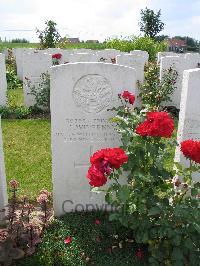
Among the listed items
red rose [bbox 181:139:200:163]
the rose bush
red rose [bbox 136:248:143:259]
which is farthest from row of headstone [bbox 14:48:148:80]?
red rose [bbox 181:139:200:163]

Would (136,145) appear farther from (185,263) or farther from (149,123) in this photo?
(185,263)

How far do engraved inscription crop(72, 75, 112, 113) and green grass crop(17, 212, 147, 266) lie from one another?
1.20 metres

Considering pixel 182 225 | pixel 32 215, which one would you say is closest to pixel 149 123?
pixel 182 225

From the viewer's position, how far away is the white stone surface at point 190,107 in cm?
379

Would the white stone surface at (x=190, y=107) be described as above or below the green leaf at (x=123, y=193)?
above

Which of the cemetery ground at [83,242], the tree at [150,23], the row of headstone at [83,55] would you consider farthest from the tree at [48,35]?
the tree at [150,23]

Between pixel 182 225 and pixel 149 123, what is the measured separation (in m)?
0.97

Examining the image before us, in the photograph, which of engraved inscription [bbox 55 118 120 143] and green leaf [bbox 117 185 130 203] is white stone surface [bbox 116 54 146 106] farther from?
green leaf [bbox 117 185 130 203]

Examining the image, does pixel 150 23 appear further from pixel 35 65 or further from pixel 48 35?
pixel 35 65

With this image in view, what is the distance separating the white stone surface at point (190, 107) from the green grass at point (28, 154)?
2.01 m

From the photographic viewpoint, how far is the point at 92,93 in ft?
12.4

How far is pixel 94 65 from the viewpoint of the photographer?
3703 millimetres

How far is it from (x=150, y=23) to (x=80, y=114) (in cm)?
3523

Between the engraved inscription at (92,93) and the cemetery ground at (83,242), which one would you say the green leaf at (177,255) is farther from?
the engraved inscription at (92,93)
